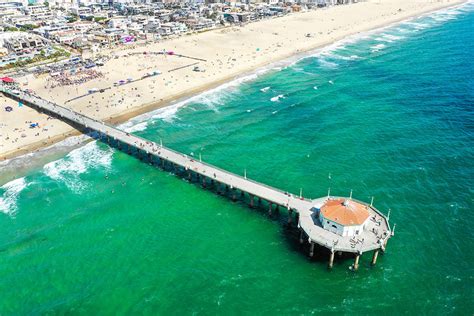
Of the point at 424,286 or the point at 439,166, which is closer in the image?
the point at 424,286

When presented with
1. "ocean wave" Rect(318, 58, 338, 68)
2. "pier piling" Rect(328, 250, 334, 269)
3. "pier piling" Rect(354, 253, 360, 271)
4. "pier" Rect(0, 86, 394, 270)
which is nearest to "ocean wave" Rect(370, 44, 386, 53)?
"ocean wave" Rect(318, 58, 338, 68)

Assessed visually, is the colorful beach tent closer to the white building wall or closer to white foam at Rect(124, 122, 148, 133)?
white foam at Rect(124, 122, 148, 133)

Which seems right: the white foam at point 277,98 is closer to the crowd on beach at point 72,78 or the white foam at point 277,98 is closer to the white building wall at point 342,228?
the crowd on beach at point 72,78

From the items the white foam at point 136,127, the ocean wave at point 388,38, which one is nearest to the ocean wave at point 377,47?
the ocean wave at point 388,38

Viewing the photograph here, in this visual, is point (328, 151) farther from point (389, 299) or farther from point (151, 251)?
point (151, 251)

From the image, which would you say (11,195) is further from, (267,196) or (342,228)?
(342,228)

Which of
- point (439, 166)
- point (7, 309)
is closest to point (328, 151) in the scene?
point (439, 166)
